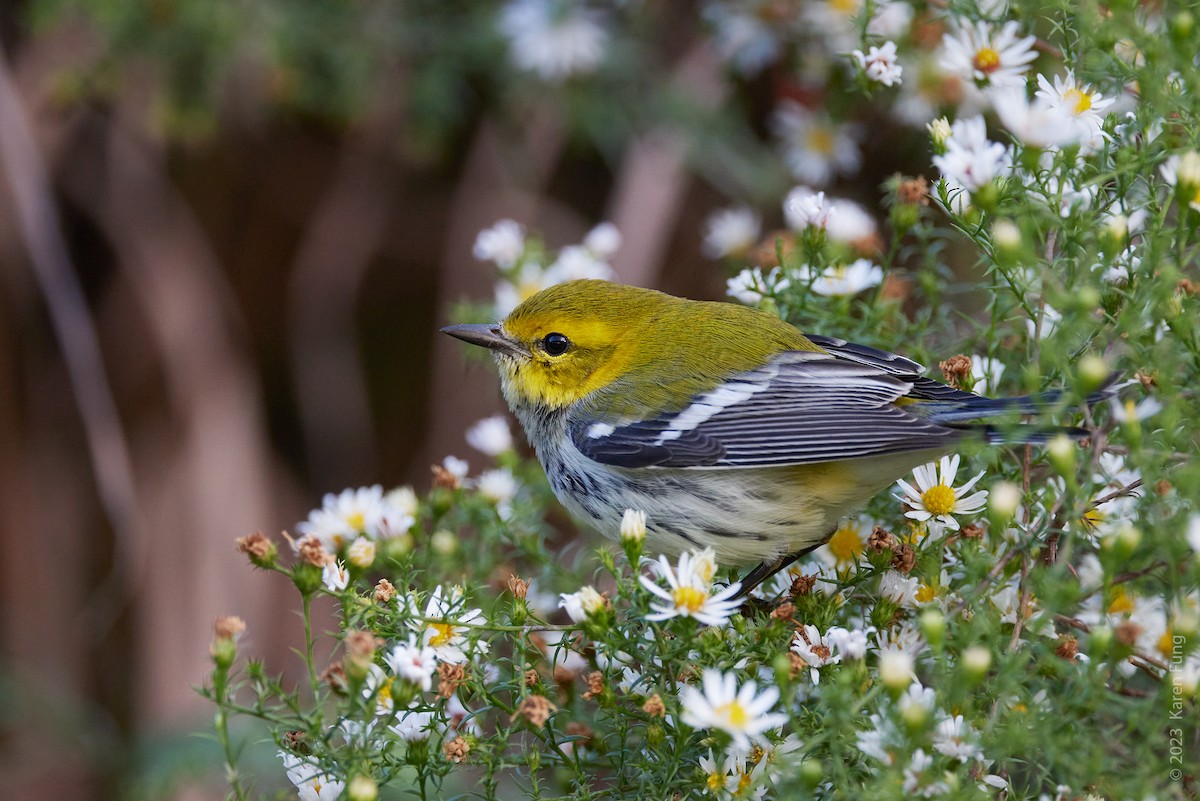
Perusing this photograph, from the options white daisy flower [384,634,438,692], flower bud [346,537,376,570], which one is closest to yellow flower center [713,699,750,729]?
white daisy flower [384,634,438,692]

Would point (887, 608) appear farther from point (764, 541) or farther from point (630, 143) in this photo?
point (630, 143)

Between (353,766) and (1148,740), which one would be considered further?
(353,766)

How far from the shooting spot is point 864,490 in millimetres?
1736

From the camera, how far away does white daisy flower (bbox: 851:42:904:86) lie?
1.77 meters

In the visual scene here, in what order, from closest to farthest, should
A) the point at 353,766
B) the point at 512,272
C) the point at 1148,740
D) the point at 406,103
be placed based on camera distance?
the point at 1148,740 → the point at 353,766 → the point at 512,272 → the point at 406,103

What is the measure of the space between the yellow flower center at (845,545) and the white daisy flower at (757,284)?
0.40m

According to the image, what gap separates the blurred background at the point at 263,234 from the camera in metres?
2.88

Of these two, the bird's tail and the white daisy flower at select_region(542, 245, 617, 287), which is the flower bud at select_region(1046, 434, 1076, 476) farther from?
the white daisy flower at select_region(542, 245, 617, 287)

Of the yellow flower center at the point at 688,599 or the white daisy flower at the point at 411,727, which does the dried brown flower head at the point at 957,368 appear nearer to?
the yellow flower center at the point at 688,599

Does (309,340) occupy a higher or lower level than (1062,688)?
higher

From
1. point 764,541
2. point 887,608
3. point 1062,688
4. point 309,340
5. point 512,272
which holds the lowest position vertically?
point 1062,688

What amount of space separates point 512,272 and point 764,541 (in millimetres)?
829

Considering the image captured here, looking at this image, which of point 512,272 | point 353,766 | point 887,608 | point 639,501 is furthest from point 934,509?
point 512,272

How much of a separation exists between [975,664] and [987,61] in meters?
1.03
